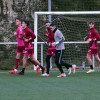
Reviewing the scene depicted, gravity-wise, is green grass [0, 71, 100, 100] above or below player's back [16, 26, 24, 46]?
below

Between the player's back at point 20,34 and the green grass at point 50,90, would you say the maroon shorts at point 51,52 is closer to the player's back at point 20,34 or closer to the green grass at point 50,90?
the player's back at point 20,34

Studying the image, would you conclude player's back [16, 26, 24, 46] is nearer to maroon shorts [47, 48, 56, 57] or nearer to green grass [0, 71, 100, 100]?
maroon shorts [47, 48, 56, 57]

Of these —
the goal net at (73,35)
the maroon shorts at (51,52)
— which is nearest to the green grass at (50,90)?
the maroon shorts at (51,52)

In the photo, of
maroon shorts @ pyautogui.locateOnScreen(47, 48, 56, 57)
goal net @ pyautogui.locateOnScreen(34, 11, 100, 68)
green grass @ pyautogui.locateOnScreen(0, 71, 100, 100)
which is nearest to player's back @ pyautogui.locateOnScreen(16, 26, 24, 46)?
maroon shorts @ pyautogui.locateOnScreen(47, 48, 56, 57)

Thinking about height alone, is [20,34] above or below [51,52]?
above

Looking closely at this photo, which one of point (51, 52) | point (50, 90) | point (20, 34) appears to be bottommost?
point (50, 90)

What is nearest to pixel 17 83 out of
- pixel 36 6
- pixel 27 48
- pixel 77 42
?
pixel 27 48

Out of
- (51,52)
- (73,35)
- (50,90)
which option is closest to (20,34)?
(51,52)

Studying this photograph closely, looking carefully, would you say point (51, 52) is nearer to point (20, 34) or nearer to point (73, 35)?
point (20, 34)

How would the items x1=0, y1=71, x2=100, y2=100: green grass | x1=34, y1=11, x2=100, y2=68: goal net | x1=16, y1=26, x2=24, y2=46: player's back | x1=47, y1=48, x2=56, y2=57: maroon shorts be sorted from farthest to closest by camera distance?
x1=34, y1=11, x2=100, y2=68: goal net → x1=47, y1=48, x2=56, y2=57: maroon shorts → x1=16, y1=26, x2=24, y2=46: player's back → x1=0, y1=71, x2=100, y2=100: green grass

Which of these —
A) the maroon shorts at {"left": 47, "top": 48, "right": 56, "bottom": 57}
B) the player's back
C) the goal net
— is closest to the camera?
the player's back

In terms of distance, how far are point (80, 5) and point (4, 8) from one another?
3.32 m

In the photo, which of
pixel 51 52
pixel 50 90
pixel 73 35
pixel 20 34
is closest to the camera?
pixel 50 90

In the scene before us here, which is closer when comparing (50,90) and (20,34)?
(50,90)
